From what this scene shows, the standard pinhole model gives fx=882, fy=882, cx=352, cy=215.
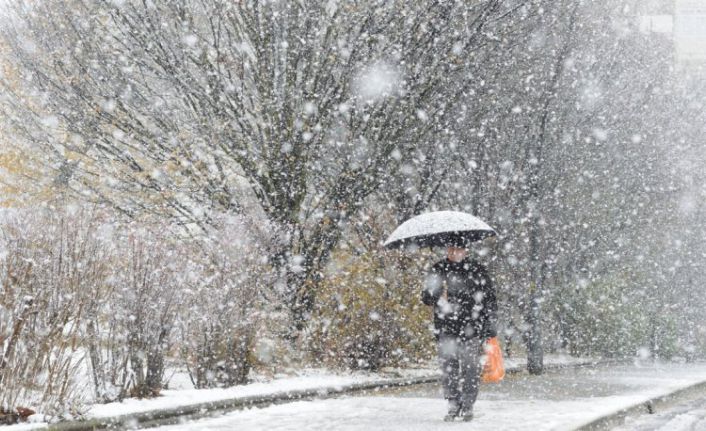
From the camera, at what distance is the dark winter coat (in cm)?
822

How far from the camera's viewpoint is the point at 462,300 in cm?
833

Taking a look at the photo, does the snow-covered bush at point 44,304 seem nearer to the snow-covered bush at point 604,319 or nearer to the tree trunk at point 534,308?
the tree trunk at point 534,308

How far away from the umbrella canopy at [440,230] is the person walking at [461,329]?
54 cm

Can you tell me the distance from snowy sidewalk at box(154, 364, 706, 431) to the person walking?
1.03 ft

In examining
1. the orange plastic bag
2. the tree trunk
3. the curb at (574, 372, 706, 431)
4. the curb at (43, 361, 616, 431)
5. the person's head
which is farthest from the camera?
the tree trunk

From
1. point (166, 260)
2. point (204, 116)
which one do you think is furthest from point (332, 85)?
point (166, 260)

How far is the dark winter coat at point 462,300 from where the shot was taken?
8.22m

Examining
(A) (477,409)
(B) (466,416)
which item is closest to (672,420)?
(A) (477,409)

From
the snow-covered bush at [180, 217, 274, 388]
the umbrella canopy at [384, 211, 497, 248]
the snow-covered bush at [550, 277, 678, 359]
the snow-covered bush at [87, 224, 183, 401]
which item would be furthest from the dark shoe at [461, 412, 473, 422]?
the snow-covered bush at [550, 277, 678, 359]

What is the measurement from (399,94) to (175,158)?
3623 mm

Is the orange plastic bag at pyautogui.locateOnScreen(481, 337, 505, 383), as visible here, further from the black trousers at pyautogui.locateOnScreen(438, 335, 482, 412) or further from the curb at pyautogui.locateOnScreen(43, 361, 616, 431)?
the curb at pyautogui.locateOnScreen(43, 361, 616, 431)

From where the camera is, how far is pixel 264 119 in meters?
14.0

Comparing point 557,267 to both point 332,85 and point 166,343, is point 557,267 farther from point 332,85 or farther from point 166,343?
point 166,343

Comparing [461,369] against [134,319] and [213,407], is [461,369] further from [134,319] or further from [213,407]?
[134,319]
